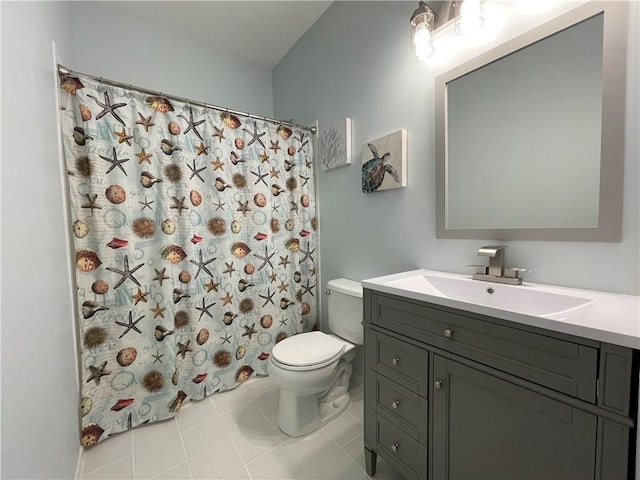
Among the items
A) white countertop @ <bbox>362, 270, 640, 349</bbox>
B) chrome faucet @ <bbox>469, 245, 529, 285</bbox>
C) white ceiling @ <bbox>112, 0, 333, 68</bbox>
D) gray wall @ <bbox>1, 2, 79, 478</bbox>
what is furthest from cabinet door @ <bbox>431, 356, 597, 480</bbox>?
white ceiling @ <bbox>112, 0, 333, 68</bbox>

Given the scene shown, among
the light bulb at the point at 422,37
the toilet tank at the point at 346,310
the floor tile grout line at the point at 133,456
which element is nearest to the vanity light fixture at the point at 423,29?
the light bulb at the point at 422,37

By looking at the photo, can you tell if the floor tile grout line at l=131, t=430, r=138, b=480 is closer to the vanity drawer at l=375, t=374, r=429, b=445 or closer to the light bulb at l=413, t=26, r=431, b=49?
the vanity drawer at l=375, t=374, r=429, b=445

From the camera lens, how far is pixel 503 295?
39.1 inches

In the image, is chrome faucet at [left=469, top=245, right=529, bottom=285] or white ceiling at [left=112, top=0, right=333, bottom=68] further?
white ceiling at [left=112, top=0, right=333, bottom=68]

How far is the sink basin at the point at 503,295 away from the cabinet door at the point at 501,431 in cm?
23

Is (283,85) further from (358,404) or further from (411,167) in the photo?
(358,404)

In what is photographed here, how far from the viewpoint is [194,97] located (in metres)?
2.12

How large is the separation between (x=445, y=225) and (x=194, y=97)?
6.99 feet

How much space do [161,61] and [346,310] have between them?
2.28m

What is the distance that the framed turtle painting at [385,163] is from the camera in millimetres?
1409

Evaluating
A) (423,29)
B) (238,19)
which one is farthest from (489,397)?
(238,19)

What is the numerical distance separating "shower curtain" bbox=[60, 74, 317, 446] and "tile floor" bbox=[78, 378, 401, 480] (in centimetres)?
11

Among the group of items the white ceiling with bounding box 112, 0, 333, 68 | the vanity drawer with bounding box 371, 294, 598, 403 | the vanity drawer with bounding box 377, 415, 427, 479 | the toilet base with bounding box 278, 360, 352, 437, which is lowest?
the toilet base with bounding box 278, 360, 352, 437

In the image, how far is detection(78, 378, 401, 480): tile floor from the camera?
3.93 ft
